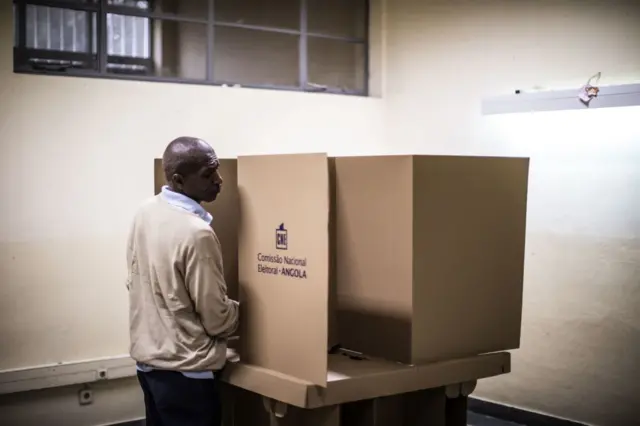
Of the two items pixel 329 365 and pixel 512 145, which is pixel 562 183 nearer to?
pixel 512 145

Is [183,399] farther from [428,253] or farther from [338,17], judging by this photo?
[338,17]

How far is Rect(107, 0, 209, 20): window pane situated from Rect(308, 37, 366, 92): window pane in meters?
0.71

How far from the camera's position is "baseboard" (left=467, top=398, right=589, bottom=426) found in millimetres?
3686

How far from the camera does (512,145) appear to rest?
3.78m

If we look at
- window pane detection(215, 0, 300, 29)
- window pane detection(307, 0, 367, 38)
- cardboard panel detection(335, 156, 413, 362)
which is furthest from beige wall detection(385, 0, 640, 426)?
cardboard panel detection(335, 156, 413, 362)

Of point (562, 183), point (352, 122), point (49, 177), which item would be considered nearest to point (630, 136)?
point (562, 183)

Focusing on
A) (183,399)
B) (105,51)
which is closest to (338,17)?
(105,51)

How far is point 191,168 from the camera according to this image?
2174mm

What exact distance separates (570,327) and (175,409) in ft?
7.31

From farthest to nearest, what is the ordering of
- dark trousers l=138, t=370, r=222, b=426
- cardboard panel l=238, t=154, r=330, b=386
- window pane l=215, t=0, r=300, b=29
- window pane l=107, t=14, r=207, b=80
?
1. window pane l=215, t=0, r=300, b=29
2. window pane l=107, t=14, r=207, b=80
3. dark trousers l=138, t=370, r=222, b=426
4. cardboard panel l=238, t=154, r=330, b=386

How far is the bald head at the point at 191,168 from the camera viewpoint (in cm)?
217

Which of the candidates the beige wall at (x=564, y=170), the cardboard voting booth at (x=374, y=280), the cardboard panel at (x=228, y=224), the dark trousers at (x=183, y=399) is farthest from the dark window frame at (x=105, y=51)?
the dark trousers at (x=183, y=399)

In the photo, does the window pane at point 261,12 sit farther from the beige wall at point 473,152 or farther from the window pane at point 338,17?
the beige wall at point 473,152

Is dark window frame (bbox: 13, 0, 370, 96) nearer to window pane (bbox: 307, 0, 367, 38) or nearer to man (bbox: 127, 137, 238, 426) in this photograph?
window pane (bbox: 307, 0, 367, 38)
